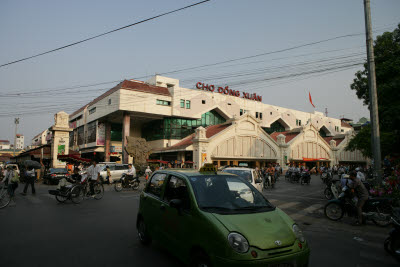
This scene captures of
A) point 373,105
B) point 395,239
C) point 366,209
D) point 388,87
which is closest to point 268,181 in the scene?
point 388,87

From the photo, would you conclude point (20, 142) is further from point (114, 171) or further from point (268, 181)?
point (268, 181)

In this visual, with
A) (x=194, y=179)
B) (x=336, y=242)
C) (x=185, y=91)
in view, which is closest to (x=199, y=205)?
(x=194, y=179)

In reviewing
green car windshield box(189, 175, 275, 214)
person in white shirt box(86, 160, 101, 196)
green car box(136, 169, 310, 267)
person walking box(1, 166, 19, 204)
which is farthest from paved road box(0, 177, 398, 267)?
person in white shirt box(86, 160, 101, 196)

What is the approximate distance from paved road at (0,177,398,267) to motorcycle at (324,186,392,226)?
0.31 meters

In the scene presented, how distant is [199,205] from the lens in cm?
406

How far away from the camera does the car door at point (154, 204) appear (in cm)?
505

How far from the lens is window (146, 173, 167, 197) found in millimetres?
5354

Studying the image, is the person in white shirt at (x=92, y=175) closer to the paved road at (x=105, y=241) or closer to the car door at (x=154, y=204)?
the paved road at (x=105, y=241)

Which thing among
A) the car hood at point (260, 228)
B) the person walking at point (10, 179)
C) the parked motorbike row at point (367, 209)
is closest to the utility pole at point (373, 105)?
the parked motorbike row at point (367, 209)

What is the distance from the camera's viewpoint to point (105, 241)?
605cm

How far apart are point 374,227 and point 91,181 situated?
11.9 m

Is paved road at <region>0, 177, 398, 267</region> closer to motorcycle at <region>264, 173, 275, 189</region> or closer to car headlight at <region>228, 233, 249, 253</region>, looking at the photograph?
car headlight at <region>228, 233, 249, 253</region>

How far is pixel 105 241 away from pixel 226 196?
3443 mm

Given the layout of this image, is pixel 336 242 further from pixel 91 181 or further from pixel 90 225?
pixel 91 181
